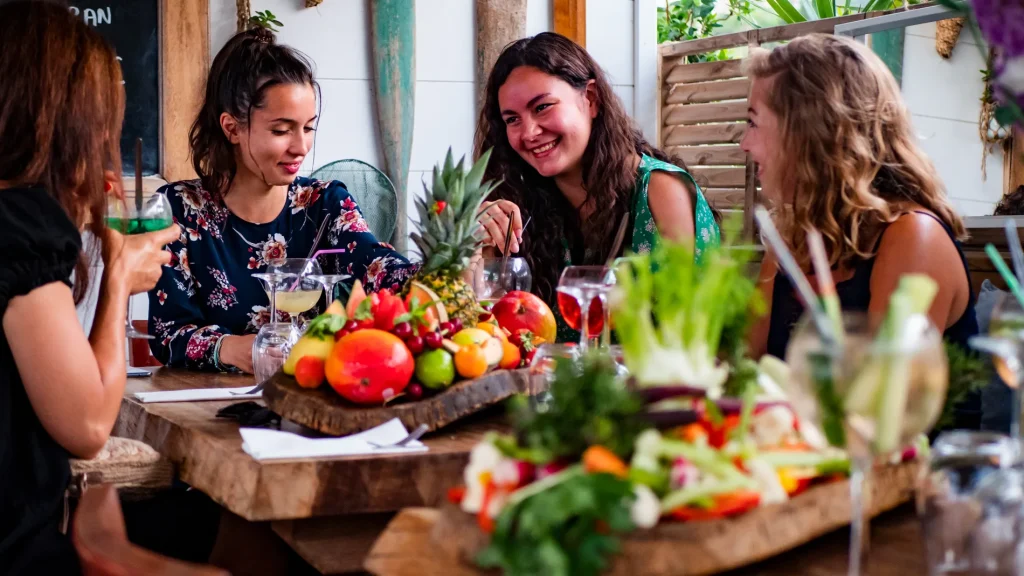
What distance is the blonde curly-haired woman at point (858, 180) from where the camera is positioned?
2.05m

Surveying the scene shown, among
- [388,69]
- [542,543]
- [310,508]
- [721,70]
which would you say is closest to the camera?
[542,543]

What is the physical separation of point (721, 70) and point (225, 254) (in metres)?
3.08

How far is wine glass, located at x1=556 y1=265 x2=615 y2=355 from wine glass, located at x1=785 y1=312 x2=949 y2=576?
0.84 meters

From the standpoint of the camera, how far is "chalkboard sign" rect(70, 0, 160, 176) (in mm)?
4203

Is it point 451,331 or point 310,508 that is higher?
point 451,331

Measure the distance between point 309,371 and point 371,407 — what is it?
0.12m

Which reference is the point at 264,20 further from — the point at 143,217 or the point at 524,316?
the point at 524,316

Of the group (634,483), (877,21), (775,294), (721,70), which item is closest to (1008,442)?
(634,483)

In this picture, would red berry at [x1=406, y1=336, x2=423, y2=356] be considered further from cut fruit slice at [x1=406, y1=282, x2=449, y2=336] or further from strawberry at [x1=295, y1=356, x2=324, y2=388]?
strawberry at [x1=295, y1=356, x2=324, y2=388]

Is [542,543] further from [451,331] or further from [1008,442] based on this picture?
[451,331]

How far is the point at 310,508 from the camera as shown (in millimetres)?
1562

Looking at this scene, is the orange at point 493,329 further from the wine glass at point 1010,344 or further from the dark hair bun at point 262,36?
the dark hair bun at point 262,36

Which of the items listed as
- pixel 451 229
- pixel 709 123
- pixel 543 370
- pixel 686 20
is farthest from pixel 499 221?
pixel 686 20

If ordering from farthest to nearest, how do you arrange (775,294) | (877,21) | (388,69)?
(388,69)
(877,21)
(775,294)
